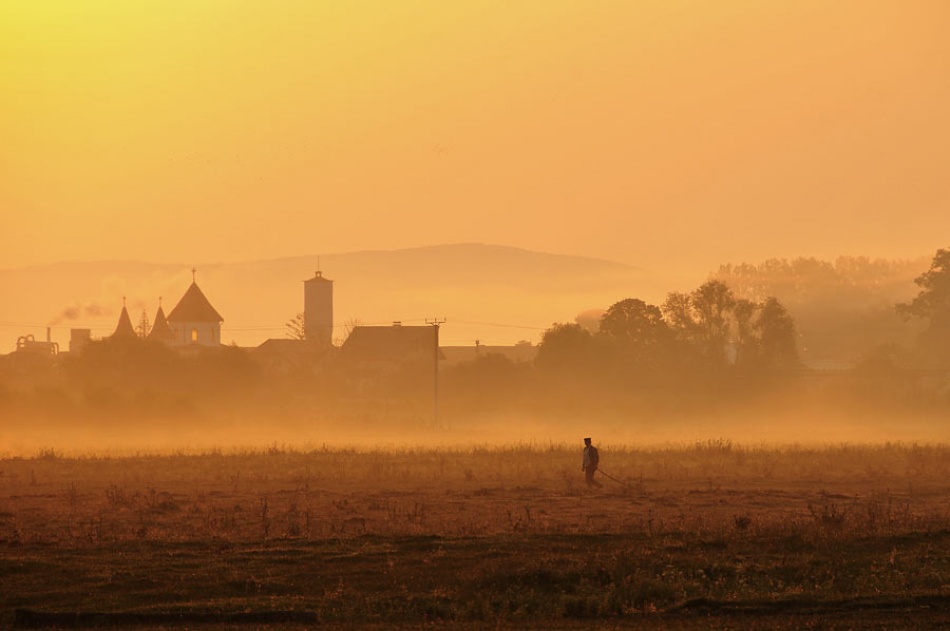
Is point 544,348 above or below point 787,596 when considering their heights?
above

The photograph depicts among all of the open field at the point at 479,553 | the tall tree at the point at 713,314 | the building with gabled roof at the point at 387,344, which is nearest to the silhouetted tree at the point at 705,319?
the tall tree at the point at 713,314

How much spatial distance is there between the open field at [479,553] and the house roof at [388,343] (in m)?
113

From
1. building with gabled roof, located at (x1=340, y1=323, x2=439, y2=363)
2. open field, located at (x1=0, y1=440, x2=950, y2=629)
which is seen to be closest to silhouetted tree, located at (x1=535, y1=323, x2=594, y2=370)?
building with gabled roof, located at (x1=340, y1=323, x2=439, y2=363)

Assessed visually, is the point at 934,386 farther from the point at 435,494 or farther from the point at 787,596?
the point at 787,596

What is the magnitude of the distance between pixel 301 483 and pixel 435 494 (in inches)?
254

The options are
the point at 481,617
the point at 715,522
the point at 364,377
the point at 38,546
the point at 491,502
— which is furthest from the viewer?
the point at 364,377

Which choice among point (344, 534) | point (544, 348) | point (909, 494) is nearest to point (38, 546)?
point (344, 534)

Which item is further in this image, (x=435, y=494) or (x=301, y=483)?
(x=301, y=483)

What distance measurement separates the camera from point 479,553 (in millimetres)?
31172

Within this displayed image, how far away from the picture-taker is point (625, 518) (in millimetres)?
38844

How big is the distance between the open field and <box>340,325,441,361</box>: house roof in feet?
369

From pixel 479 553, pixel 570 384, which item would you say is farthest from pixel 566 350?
pixel 479 553

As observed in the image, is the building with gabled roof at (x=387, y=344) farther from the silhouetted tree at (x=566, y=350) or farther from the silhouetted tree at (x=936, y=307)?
the silhouetted tree at (x=936, y=307)

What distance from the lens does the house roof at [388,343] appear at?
16362 centimetres
